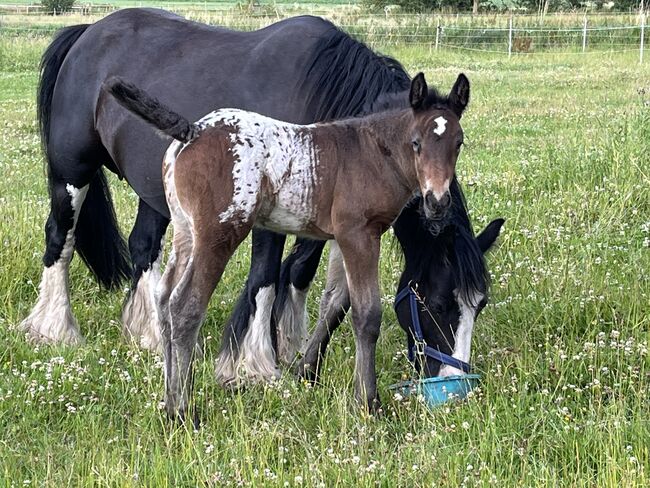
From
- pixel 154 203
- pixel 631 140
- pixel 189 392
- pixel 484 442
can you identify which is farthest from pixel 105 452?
pixel 631 140

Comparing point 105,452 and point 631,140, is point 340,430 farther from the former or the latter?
point 631,140

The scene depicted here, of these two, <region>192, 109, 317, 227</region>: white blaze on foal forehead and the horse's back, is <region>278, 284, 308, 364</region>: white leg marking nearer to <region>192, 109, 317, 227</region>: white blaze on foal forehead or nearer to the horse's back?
the horse's back

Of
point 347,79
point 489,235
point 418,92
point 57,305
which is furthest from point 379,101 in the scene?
point 57,305

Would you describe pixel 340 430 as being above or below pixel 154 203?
below

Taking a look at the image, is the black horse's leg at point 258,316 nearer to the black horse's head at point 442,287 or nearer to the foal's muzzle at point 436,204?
the black horse's head at point 442,287

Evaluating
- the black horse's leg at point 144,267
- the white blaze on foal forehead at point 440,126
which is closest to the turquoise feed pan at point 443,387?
the white blaze on foal forehead at point 440,126

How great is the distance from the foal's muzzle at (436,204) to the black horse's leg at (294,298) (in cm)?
174

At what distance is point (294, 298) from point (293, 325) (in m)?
0.17

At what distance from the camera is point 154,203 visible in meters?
5.21

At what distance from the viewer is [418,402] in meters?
3.84

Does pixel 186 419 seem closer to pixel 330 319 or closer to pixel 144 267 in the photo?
pixel 330 319

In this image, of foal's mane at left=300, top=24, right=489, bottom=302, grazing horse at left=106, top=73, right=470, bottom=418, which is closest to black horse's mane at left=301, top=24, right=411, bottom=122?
foal's mane at left=300, top=24, right=489, bottom=302

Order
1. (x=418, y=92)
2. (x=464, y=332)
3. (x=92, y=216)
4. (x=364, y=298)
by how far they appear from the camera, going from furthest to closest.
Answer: (x=92, y=216)
(x=464, y=332)
(x=364, y=298)
(x=418, y=92)

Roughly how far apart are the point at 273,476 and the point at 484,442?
0.86 metres
